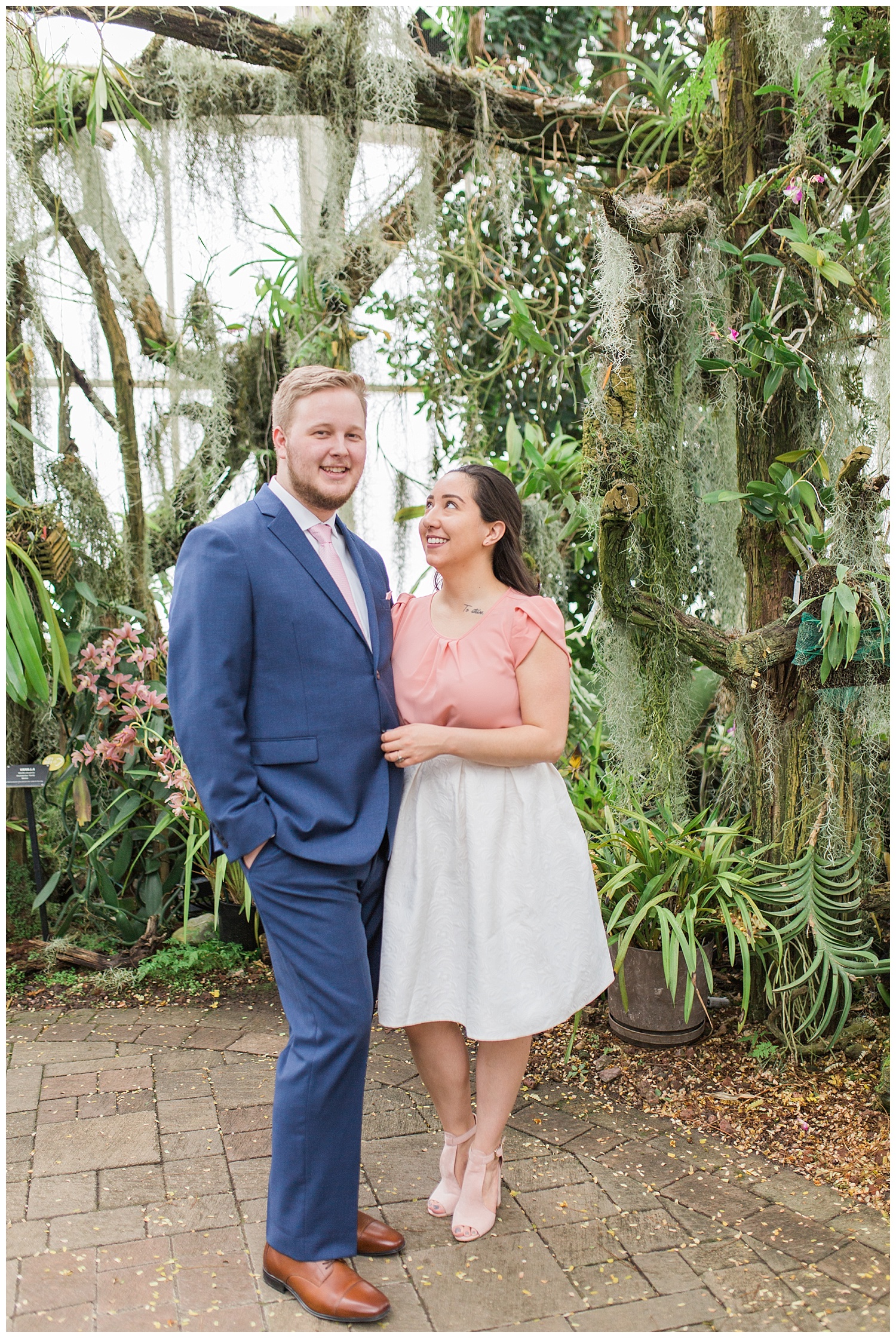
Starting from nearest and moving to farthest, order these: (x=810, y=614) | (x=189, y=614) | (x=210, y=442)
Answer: (x=189, y=614), (x=810, y=614), (x=210, y=442)

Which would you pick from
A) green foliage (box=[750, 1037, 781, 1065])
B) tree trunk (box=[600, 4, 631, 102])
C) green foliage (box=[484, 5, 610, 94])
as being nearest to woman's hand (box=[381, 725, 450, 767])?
green foliage (box=[750, 1037, 781, 1065])

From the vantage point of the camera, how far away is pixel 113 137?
333 centimetres

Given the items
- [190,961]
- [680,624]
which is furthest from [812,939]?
[190,961]

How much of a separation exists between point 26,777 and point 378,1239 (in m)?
1.97

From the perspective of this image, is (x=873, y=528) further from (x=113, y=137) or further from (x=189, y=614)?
(x=113, y=137)

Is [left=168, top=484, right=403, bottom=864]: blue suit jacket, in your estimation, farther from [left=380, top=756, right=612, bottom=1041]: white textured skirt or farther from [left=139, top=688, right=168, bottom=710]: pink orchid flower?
[left=139, top=688, right=168, bottom=710]: pink orchid flower

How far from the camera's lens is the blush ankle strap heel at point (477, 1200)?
6.17ft

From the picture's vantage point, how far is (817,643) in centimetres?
249

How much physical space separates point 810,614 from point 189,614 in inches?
61.9

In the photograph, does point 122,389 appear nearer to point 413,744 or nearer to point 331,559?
point 331,559

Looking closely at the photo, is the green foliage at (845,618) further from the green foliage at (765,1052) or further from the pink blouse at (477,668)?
the green foliage at (765,1052)

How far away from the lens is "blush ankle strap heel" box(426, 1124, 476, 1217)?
1.96 m

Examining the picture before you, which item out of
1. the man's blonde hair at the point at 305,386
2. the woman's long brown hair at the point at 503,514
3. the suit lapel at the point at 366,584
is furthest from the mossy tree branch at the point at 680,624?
the man's blonde hair at the point at 305,386

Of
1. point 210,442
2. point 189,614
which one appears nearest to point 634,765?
point 189,614
